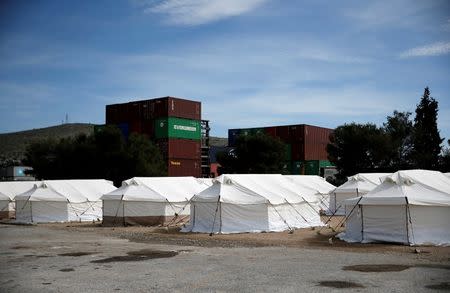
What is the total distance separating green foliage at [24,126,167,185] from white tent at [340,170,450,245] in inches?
1157

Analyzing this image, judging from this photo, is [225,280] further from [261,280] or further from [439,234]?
[439,234]

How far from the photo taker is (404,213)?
63.2ft

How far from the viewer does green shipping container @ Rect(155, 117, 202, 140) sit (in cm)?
4966

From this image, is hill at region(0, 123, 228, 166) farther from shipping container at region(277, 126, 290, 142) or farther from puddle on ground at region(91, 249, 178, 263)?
puddle on ground at region(91, 249, 178, 263)

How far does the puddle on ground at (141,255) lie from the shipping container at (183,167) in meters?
32.3

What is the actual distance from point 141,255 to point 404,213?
9.51 m

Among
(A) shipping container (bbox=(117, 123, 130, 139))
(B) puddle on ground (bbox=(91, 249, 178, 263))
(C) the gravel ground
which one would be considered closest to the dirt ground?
(C) the gravel ground

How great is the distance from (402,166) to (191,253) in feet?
149

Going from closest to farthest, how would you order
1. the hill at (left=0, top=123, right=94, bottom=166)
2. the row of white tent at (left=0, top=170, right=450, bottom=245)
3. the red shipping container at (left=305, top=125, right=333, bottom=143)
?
1. the row of white tent at (left=0, top=170, right=450, bottom=245)
2. the red shipping container at (left=305, top=125, right=333, bottom=143)
3. the hill at (left=0, top=123, right=94, bottom=166)

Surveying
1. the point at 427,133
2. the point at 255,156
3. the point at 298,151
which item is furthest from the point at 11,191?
the point at 427,133

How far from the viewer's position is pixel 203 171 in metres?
58.1

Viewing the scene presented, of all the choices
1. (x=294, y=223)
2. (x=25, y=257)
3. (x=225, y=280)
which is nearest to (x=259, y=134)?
(x=294, y=223)

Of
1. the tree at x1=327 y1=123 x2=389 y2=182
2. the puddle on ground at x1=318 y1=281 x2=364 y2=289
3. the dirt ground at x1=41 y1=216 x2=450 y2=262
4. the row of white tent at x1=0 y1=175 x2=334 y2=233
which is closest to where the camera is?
the puddle on ground at x1=318 y1=281 x2=364 y2=289

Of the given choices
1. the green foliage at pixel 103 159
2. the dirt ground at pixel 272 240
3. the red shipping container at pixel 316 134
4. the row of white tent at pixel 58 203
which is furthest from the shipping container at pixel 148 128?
the dirt ground at pixel 272 240
